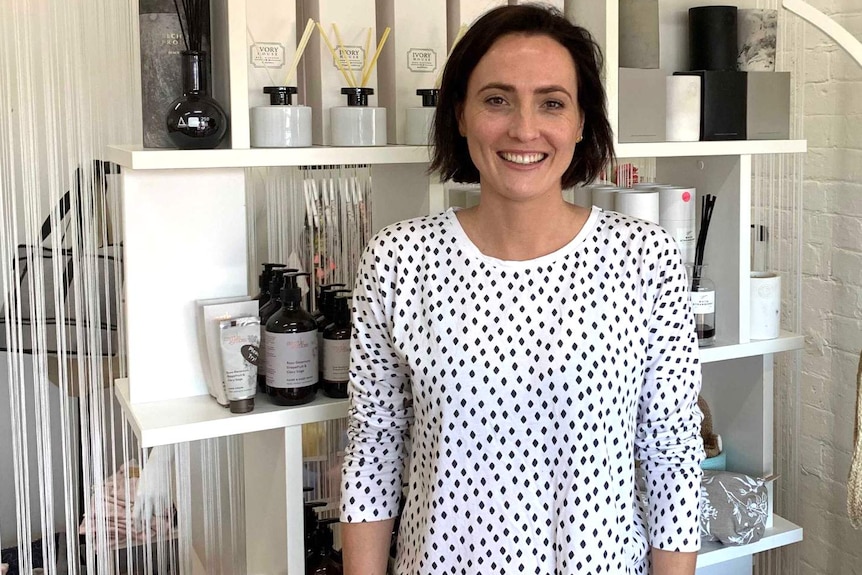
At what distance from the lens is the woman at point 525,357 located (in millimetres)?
1115

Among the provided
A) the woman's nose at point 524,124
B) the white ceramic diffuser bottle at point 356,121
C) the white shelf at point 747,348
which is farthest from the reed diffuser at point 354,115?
the white shelf at point 747,348

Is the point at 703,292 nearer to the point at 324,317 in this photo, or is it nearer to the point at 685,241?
the point at 685,241

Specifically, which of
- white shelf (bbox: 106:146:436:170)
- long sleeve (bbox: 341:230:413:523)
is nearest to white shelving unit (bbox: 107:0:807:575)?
white shelf (bbox: 106:146:436:170)

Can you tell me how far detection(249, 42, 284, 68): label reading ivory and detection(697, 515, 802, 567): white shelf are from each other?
100 cm

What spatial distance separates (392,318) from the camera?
3.82 ft

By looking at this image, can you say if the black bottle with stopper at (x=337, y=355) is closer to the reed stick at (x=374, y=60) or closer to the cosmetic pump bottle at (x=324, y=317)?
the cosmetic pump bottle at (x=324, y=317)

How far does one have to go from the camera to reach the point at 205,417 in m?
1.23

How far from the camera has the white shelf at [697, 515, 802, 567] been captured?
1.56 metres

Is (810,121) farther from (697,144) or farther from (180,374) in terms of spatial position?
(180,374)

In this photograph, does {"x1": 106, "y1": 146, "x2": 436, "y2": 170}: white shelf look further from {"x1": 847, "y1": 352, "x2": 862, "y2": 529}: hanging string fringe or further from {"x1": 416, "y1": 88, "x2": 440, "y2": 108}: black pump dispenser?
{"x1": 847, "y1": 352, "x2": 862, "y2": 529}: hanging string fringe

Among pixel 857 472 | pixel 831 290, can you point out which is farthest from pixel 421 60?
pixel 831 290

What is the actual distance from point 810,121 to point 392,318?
4.07 feet

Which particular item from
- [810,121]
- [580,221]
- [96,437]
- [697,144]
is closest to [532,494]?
[580,221]

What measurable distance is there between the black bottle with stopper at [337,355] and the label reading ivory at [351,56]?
0.33 meters
